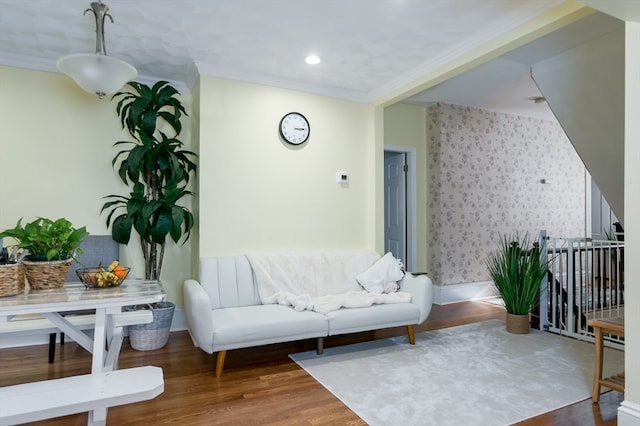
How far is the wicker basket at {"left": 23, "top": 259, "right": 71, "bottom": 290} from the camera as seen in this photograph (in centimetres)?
200

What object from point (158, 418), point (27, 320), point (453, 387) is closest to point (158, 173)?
point (27, 320)

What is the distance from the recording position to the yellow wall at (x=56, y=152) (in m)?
3.41

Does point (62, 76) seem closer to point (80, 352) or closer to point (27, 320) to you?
point (27, 320)

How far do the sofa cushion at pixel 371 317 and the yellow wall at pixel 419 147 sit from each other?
6.74 ft

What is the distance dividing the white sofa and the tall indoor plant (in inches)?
18.8

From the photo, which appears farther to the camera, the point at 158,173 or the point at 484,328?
the point at 484,328

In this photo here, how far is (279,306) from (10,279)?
192cm

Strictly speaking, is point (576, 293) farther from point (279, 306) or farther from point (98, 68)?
point (98, 68)

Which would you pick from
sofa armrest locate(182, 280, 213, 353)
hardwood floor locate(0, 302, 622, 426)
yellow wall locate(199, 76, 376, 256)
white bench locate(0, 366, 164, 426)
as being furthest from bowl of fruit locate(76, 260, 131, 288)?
yellow wall locate(199, 76, 376, 256)

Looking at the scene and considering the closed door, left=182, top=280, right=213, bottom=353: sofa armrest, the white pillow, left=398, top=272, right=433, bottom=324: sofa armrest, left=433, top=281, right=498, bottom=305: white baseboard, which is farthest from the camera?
the closed door

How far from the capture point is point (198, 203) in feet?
12.0

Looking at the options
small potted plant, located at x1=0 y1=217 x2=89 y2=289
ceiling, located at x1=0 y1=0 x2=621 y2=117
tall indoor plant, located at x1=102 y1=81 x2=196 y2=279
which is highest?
ceiling, located at x1=0 y1=0 x2=621 y2=117

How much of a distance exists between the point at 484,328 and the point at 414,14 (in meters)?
3.05

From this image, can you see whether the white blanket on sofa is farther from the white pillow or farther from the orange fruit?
the orange fruit
